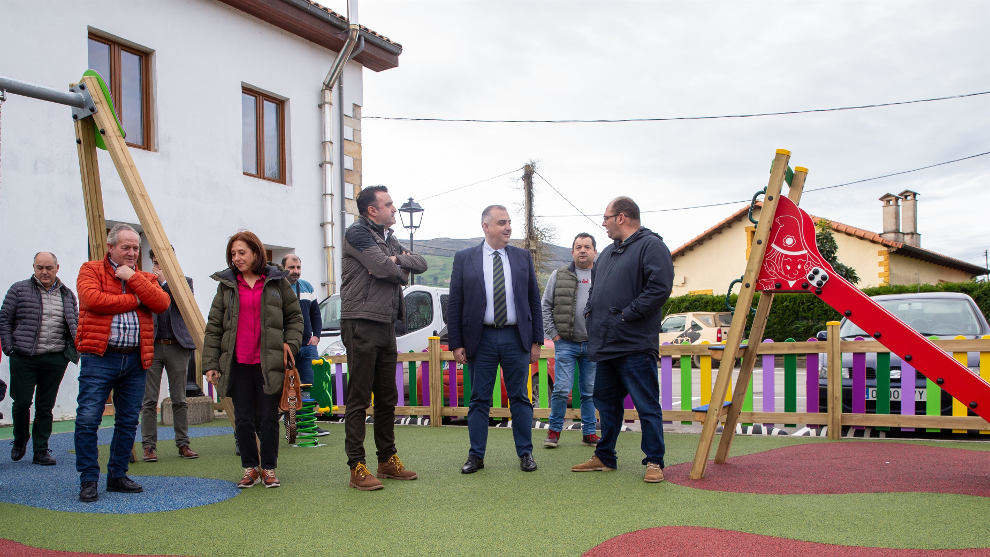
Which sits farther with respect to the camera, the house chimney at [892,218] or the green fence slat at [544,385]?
the house chimney at [892,218]

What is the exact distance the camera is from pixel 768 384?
25.0ft

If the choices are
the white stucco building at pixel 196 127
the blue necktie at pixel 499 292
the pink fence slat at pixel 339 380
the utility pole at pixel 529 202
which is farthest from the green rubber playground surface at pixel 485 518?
the utility pole at pixel 529 202

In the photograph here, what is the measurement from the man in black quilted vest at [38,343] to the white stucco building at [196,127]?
2955 millimetres

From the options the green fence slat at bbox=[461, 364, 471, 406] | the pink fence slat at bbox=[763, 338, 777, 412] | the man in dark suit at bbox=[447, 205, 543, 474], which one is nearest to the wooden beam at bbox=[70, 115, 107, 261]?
the man in dark suit at bbox=[447, 205, 543, 474]

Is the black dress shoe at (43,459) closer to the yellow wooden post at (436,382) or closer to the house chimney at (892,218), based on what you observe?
the yellow wooden post at (436,382)

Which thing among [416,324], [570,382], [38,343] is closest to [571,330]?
[570,382]

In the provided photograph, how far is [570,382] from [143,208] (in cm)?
403

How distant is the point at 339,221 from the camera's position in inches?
539

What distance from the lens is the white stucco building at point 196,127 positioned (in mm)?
9359

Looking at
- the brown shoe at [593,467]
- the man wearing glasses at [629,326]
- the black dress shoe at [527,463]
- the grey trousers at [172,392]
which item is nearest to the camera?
the man wearing glasses at [629,326]

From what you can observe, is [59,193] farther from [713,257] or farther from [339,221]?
[713,257]

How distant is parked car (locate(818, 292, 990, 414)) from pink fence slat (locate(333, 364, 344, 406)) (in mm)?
5586

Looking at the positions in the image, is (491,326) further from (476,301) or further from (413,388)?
(413,388)

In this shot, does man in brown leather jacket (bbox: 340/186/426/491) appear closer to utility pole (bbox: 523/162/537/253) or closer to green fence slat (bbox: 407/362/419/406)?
green fence slat (bbox: 407/362/419/406)
